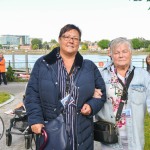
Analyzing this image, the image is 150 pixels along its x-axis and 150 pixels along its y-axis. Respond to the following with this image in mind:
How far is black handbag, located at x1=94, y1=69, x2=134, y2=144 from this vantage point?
289 cm

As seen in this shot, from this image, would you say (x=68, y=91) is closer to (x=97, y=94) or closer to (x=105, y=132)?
(x=97, y=94)

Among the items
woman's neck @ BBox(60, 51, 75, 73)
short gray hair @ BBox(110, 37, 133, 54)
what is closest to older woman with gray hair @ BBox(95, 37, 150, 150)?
short gray hair @ BBox(110, 37, 133, 54)

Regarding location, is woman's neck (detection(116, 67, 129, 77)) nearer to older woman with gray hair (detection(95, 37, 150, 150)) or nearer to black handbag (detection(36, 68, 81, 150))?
older woman with gray hair (detection(95, 37, 150, 150))

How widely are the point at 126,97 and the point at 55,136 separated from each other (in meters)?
0.63

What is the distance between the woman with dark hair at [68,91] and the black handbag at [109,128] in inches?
3.1

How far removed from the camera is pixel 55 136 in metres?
2.74

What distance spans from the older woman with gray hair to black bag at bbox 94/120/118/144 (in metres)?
0.04

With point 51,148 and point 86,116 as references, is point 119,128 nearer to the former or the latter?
point 86,116

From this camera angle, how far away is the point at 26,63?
22.6 meters

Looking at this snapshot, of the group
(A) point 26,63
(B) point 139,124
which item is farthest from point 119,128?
(A) point 26,63

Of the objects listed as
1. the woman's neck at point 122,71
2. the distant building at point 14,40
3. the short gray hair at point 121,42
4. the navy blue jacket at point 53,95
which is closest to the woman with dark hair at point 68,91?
the navy blue jacket at point 53,95

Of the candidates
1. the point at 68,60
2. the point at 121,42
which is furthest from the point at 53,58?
the point at 121,42

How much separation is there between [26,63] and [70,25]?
65.2 ft

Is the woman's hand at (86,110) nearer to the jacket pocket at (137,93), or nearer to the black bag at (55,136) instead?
the black bag at (55,136)
